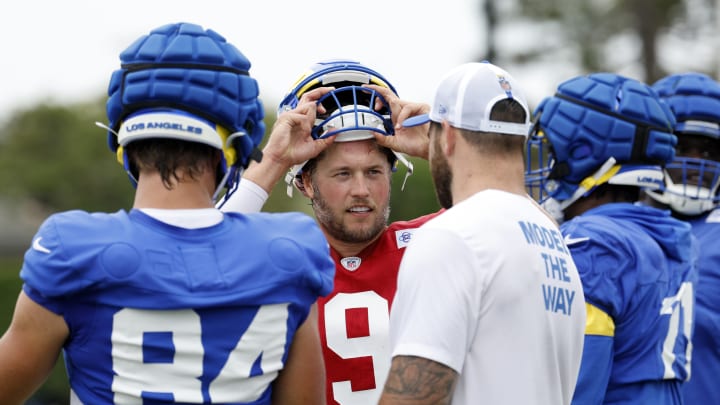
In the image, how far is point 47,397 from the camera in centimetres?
1352

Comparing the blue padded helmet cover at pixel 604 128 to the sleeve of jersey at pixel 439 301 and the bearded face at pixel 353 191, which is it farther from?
the sleeve of jersey at pixel 439 301

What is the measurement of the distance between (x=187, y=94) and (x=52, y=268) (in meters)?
0.62

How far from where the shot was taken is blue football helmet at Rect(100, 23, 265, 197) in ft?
8.82

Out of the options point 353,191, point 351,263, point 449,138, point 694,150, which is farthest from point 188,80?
point 694,150

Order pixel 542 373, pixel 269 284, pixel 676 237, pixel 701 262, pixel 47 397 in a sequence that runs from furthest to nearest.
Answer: pixel 47 397 < pixel 701 262 < pixel 676 237 < pixel 542 373 < pixel 269 284

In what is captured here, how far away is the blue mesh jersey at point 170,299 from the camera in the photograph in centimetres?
248

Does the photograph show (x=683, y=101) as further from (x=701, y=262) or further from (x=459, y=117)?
(x=459, y=117)

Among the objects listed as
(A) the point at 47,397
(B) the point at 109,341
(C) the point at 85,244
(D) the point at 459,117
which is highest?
(D) the point at 459,117

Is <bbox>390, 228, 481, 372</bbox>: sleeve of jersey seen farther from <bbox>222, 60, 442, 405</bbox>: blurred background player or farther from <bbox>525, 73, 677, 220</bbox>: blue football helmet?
<bbox>525, 73, 677, 220</bbox>: blue football helmet

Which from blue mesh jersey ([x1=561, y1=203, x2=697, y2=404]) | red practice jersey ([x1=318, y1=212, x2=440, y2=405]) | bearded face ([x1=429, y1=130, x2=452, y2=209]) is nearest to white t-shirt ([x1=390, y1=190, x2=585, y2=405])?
bearded face ([x1=429, y1=130, x2=452, y2=209])

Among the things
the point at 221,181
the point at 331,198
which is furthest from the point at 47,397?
the point at 221,181

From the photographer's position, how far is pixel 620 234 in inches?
149

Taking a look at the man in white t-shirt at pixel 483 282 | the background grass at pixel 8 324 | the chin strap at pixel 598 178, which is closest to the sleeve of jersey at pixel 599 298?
the chin strap at pixel 598 178

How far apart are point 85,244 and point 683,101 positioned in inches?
144
